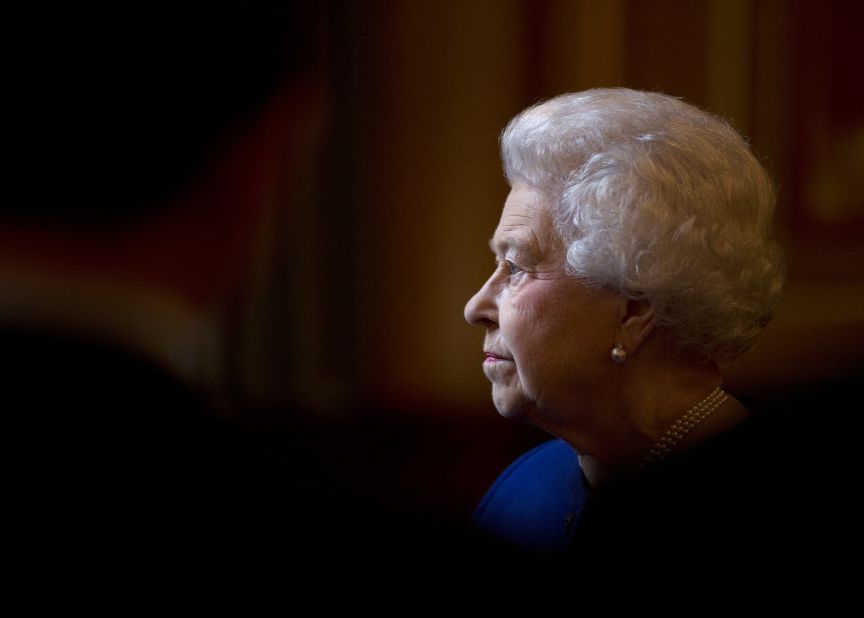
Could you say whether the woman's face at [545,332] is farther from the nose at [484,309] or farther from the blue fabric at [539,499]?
the blue fabric at [539,499]

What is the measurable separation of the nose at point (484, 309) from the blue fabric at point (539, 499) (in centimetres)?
27

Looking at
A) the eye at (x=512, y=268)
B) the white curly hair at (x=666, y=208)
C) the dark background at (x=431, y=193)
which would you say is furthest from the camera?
the eye at (x=512, y=268)

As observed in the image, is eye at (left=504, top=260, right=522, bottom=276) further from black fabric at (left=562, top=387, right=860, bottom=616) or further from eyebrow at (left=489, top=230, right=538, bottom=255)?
black fabric at (left=562, top=387, right=860, bottom=616)

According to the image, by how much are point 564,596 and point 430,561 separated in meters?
0.09

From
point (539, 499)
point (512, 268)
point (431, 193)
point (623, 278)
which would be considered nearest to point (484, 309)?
point (512, 268)

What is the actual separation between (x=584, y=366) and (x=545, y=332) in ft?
0.22

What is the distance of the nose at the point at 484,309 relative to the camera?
3.92 ft

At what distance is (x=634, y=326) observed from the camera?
3.67 ft

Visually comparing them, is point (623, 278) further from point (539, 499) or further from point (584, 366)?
point (539, 499)

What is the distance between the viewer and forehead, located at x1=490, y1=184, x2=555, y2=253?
116 centimetres

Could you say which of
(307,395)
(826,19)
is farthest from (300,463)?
(826,19)

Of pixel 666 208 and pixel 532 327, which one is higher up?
pixel 666 208

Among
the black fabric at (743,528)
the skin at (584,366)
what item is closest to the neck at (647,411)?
the skin at (584,366)

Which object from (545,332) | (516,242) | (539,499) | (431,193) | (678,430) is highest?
(431,193)
